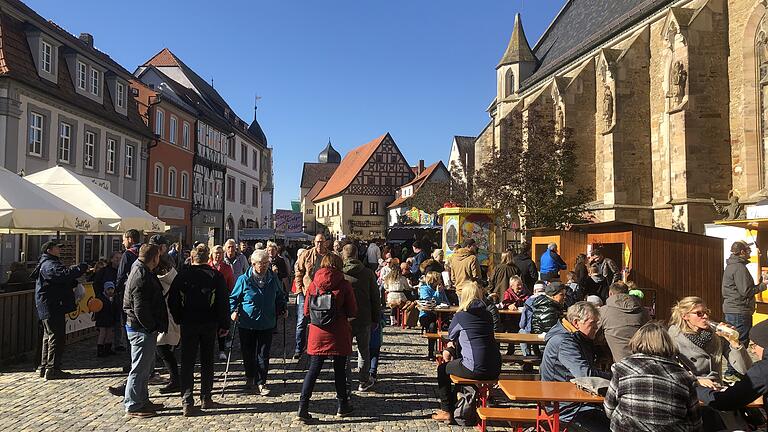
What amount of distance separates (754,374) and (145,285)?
220 inches

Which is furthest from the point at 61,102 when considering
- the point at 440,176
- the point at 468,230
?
the point at 440,176

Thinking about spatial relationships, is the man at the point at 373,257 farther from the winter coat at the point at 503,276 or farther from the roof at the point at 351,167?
the roof at the point at 351,167

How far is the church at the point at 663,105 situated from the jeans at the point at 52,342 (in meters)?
17.9

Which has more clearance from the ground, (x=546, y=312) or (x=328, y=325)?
(x=328, y=325)

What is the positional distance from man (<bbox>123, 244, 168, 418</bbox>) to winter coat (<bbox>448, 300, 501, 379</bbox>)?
321 centimetres

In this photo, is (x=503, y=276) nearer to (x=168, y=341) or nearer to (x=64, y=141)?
(x=168, y=341)

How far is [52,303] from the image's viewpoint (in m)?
8.09

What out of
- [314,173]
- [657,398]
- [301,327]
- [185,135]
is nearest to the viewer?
[657,398]

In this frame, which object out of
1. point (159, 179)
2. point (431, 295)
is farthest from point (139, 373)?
point (159, 179)

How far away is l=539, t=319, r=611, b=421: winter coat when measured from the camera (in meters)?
5.08

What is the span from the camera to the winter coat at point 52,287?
26.4ft

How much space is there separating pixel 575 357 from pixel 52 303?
6744mm

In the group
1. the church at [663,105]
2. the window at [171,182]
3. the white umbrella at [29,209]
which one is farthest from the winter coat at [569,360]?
the window at [171,182]

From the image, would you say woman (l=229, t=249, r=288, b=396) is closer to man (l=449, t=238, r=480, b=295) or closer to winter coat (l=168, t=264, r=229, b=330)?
winter coat (l=168, t=264, r=229, b=330)
